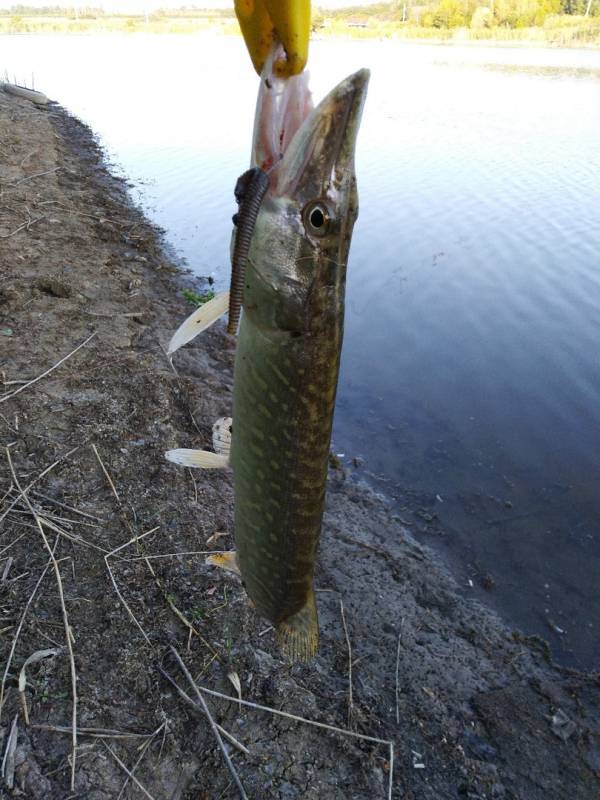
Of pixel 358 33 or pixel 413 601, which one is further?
pixel 358 33

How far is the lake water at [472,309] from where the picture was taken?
14.8 feet

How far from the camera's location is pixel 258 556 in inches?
81.1

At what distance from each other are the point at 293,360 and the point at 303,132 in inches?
24.7

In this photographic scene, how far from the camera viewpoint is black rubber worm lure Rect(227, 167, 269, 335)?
1.44 meters

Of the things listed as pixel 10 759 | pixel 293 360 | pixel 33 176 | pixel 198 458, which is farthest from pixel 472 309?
pixel 33 176

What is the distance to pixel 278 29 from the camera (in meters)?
1.25

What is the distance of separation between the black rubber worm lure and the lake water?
11.0 ft

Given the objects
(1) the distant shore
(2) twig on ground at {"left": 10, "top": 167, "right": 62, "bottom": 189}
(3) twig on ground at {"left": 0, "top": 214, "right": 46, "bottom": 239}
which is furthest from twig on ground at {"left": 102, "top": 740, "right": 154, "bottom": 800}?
(1) the distant shore

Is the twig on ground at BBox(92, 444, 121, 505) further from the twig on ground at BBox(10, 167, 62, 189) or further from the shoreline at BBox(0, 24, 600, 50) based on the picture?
the shoreline at BBox(0, 24, 600, 50)

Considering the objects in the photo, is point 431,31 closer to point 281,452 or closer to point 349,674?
point 349,674

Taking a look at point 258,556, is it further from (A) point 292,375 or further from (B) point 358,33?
(B) point 358,33

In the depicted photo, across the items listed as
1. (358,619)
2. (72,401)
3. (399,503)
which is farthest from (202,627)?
(399,503)

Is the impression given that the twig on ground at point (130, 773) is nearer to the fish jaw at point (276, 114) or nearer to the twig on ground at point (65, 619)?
the twig on ground at point (65, 619)

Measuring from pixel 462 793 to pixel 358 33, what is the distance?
62.5m
